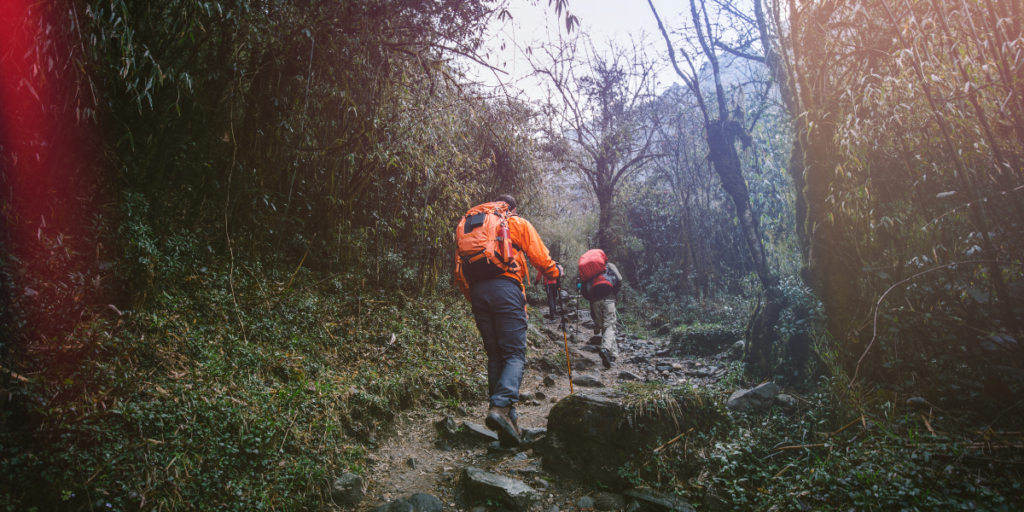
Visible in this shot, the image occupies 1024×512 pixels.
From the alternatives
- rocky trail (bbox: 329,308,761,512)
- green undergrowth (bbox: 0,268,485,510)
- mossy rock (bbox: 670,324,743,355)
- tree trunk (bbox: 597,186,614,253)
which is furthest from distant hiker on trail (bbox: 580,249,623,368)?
tree trunk (bbox: 597,186,614,253)

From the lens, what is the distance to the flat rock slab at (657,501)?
2.51 m

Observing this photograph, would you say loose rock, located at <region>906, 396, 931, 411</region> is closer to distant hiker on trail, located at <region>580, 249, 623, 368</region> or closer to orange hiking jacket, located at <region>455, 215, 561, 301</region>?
orange hiking jacket, located at <region>455, 215, 561, 301</region>

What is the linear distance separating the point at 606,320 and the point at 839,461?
5310 millimetres

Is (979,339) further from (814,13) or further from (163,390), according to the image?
(163,390)

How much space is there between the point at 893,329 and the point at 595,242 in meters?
12.6

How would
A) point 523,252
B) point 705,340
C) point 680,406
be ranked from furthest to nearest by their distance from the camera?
point 705,340 → point 523,252 → point 680,406

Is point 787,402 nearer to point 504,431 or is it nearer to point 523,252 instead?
point 504,431

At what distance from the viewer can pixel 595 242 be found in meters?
15.8

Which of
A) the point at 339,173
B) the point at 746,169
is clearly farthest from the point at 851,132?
the point at 746,169

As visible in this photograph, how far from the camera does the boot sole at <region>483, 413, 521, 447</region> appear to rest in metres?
3.60

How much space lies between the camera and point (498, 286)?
4121 mm

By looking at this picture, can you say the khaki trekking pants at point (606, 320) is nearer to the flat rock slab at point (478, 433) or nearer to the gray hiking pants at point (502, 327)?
the gray hiking pants at point (502, 327)

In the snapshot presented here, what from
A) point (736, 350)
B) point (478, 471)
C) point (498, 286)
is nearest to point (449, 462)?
point (478, 471)

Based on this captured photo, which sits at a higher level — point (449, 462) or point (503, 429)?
point (503, 429)
